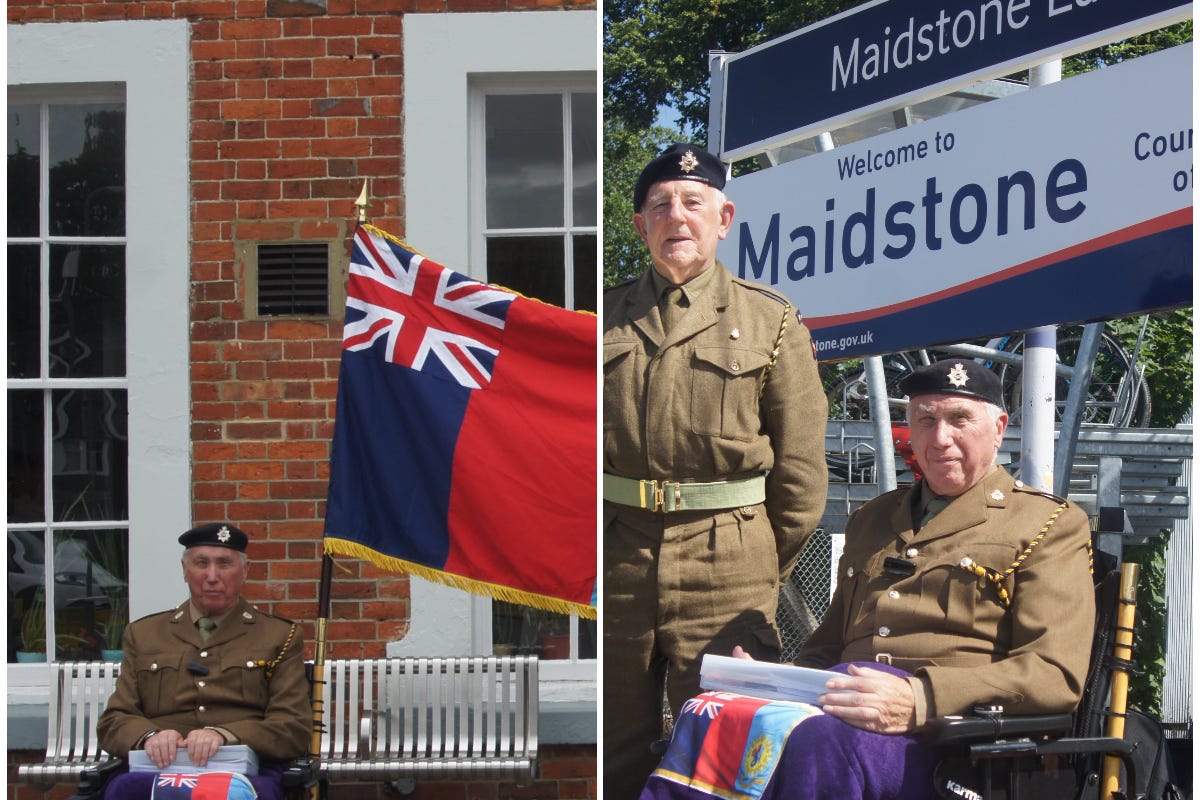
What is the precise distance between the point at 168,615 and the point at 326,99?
1.21 metres

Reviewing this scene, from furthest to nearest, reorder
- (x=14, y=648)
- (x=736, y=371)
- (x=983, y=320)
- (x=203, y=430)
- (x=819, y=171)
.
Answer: (x=14, y=648) → (x=203, y=430) → (x=819, y=171) → (x=983, y=320) → (x=736, y=371)

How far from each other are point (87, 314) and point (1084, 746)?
2.06 metres

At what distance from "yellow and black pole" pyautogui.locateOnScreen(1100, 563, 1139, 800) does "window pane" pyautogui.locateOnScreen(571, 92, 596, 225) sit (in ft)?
4.81

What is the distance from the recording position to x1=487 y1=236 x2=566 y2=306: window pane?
312 cm

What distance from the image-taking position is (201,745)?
113 inches

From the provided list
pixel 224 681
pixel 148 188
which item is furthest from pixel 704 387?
pixel 224 681

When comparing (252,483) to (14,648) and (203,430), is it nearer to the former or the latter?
(203,430)

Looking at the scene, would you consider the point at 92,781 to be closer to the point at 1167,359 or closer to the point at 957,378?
the point at 957,378

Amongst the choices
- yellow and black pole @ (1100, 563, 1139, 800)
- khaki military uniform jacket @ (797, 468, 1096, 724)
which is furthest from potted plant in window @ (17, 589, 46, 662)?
yellow and black pole @ (1100, 563, 1139, 800)

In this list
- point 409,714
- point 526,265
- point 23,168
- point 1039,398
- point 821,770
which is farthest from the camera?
point 409,714

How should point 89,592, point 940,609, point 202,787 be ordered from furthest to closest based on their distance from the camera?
1. point 89,592
2. point 202,787
3. point 940,609

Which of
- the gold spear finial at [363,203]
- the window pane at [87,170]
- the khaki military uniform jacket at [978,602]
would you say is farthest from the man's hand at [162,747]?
the khaki military uniform jacket at [978,602]

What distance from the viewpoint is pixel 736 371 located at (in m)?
2.16

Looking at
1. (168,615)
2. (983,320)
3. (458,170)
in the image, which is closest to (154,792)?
(168,615)
